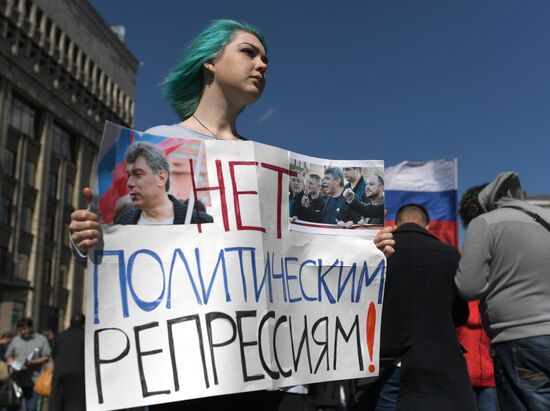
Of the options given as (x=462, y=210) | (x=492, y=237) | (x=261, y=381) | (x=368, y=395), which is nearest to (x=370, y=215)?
(x=261, y=381)

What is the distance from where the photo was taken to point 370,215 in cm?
226

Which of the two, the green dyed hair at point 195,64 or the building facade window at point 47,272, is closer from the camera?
the green dyed hair at point 195,64

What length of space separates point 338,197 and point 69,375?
21.2 ft

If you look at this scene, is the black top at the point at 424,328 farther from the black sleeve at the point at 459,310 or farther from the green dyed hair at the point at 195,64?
the green dyed hair at the point at 195,64

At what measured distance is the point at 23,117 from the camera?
122 feet

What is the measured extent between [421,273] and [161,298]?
1.97m

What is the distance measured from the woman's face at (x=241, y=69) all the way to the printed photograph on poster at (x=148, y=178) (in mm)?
438

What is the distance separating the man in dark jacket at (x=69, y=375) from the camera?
7691 millimetres

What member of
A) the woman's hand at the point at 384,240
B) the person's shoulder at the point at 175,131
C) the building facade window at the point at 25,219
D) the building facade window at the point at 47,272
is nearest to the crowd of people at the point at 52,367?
the person's shoulder at the point at 175,131

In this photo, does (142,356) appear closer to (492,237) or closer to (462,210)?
(492,237)

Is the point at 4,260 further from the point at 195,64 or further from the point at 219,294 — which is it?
the point at 219,294

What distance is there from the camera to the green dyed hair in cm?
238

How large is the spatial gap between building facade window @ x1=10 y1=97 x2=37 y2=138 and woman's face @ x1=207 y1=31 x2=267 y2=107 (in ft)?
119

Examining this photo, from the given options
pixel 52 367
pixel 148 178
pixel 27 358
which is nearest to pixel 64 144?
pixel 27 358
